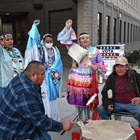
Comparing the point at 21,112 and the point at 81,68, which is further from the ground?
the point at 81,68

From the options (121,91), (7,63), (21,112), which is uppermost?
(7,63)

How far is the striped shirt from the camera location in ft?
6.31

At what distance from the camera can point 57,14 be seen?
40.1 feet

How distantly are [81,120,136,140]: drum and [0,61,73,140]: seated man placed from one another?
342 mm

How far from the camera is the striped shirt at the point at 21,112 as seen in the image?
192 centimetres

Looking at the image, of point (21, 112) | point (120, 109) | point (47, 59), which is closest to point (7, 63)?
point (47, 59)

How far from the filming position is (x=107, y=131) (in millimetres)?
2215

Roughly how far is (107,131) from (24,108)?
836mm

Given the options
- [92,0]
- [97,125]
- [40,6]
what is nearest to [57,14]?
[40,6]

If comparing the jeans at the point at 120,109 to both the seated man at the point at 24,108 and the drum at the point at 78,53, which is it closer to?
the drum at the point at 78,53

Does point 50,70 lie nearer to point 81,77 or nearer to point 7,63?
point 81,77

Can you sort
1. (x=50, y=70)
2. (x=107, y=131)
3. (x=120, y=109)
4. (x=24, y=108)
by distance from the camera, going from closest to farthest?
(x=24, y=108) → (x=107, y=131) → (x=120, y=109) → (x=50, y=70)

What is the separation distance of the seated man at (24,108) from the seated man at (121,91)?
148 centimetres

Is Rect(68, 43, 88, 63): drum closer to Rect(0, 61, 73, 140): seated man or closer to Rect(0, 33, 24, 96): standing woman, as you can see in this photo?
Rect(0, 33, 24, 96): standing woman
